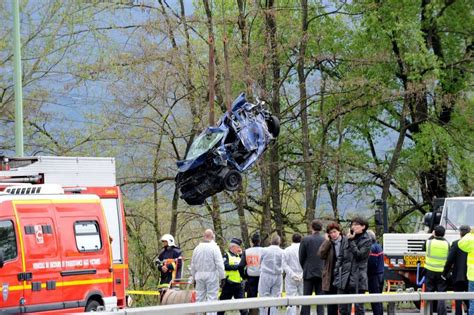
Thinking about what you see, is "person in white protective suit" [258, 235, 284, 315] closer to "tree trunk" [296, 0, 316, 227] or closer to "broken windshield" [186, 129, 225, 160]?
"broken windshield" [186, 129, 225, 160]

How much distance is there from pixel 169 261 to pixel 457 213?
769 cm

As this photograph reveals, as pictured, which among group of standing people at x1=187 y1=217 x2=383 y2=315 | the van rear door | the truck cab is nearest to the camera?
group of standing people at x1=187 y1=217 x2=383 y2=315

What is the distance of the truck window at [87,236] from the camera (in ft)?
56.4

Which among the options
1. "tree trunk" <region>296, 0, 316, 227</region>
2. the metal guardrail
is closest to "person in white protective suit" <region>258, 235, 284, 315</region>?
Result: the metal guardrail

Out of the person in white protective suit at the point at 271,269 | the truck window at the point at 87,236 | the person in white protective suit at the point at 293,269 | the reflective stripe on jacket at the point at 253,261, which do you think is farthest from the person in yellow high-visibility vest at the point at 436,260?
the truck window at the point at 87,236

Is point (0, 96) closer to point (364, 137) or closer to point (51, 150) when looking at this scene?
point (51, 150)

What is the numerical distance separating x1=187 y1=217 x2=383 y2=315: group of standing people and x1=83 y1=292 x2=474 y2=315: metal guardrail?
202 centimetres

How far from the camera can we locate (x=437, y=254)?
1828 cm

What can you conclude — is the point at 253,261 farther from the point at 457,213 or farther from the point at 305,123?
the point at 305,123

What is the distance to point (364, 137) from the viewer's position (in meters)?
38.5

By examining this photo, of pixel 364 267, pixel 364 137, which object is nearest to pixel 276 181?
pixel 364 137

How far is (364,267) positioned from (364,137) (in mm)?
24490

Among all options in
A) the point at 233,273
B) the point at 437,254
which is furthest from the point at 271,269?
the point at 437,254

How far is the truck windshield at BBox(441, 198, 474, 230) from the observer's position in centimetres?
2388
